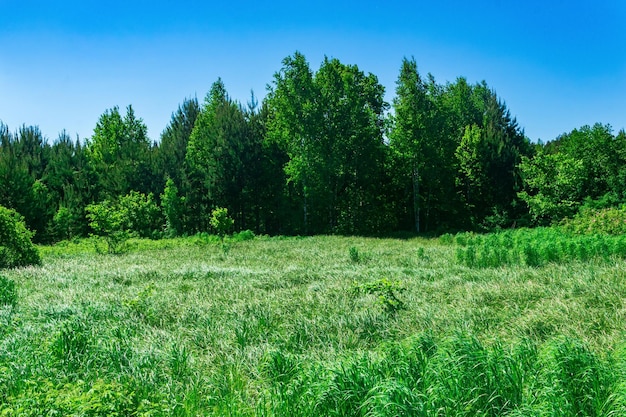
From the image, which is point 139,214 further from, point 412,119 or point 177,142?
point 412,119

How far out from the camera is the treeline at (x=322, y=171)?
81.5 ft

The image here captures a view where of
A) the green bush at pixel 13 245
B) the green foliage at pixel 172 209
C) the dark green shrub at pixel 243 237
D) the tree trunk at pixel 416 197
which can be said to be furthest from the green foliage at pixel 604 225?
the green foliage at pixel 172 209

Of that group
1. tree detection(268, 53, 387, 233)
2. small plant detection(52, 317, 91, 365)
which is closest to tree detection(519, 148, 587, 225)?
tree detection(268, 53, 387, 233)

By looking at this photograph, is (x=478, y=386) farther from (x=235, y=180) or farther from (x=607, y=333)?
(x=235, y=180)

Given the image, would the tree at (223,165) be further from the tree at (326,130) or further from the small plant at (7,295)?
the small plant at (7,295)

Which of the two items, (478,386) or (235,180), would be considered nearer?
(478,386)

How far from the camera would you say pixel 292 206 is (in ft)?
92.5

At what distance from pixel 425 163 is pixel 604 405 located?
23.6 meters

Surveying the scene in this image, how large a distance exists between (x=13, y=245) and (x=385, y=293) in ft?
41.0

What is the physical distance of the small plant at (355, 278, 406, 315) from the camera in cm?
636

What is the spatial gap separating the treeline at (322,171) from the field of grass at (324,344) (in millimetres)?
16445

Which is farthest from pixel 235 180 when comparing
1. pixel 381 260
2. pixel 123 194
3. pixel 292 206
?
pixel 381 260

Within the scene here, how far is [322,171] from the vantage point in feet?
81.9

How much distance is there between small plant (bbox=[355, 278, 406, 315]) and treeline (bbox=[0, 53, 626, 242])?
18005 millimetres
